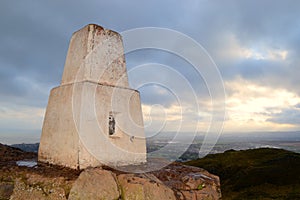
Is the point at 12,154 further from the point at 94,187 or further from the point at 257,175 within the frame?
the point at 257,175

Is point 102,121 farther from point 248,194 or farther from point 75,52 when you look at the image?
point 248,194

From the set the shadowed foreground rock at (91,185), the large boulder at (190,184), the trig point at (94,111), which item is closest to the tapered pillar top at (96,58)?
the trig point at (94,111)

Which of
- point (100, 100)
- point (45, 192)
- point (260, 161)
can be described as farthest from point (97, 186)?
point (260, 161)

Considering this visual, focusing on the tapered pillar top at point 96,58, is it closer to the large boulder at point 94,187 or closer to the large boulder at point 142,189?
the large boulder at point 94,187

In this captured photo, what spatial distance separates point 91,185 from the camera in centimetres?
482

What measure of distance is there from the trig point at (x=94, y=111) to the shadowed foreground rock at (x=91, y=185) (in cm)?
74

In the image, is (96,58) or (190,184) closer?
(190,184)

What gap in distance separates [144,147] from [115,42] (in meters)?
3.39

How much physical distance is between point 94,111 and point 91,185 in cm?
209

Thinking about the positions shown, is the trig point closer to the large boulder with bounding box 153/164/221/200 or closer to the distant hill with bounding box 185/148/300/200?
the large boulder with bounding box 153/164/221/200

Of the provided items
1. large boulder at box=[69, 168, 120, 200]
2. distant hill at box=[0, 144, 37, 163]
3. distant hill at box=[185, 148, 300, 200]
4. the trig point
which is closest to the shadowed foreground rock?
large boulder at box=[69, 168, 120, 200]

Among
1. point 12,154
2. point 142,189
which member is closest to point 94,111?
point 142,189

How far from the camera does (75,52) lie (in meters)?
7.25

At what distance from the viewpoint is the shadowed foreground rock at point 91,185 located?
4.85m
